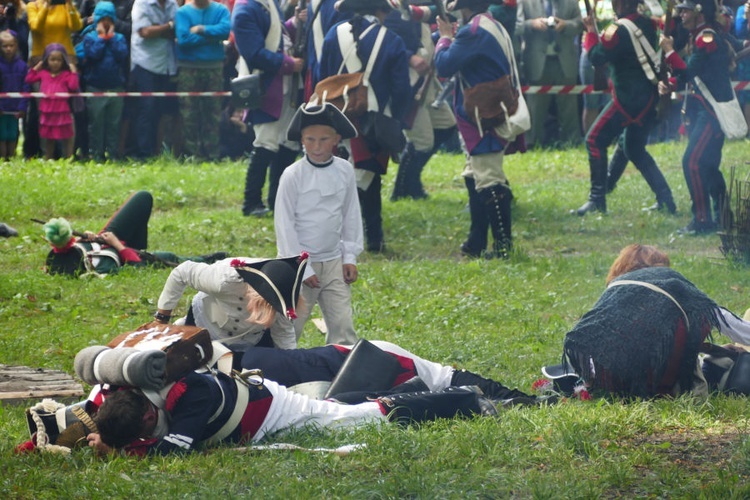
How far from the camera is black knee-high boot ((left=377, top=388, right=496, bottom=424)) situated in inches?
251

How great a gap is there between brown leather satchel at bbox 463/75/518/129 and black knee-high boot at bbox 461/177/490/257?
2.31 feet

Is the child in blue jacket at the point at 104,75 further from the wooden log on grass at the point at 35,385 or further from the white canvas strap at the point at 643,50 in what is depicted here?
the wooden log on grass at the point at 35,385

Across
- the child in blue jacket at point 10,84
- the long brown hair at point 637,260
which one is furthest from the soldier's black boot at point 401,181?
the long brown hair at point 637,260

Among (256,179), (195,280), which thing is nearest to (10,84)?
(256,179)

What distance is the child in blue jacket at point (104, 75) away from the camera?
16.2 meters

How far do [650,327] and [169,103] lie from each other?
444 inches

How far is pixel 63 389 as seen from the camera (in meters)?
7.27

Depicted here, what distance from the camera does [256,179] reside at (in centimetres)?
1314

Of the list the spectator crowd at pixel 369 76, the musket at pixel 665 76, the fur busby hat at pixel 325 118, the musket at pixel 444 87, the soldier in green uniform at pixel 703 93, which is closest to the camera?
the fur busby hat at pixel 325 118

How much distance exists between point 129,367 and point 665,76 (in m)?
8.08

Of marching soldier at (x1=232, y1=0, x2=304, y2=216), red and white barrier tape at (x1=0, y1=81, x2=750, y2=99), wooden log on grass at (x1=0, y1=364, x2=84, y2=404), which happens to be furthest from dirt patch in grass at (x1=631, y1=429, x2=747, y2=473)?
red and white barrier tape at (x1=0, y1=81, x2=750, y2=99)

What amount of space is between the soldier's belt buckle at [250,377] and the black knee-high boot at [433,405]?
0.63m

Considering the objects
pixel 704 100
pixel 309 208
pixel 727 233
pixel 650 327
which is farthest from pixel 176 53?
pixel 650 327

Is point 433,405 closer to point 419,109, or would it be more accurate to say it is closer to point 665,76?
point 665,76
